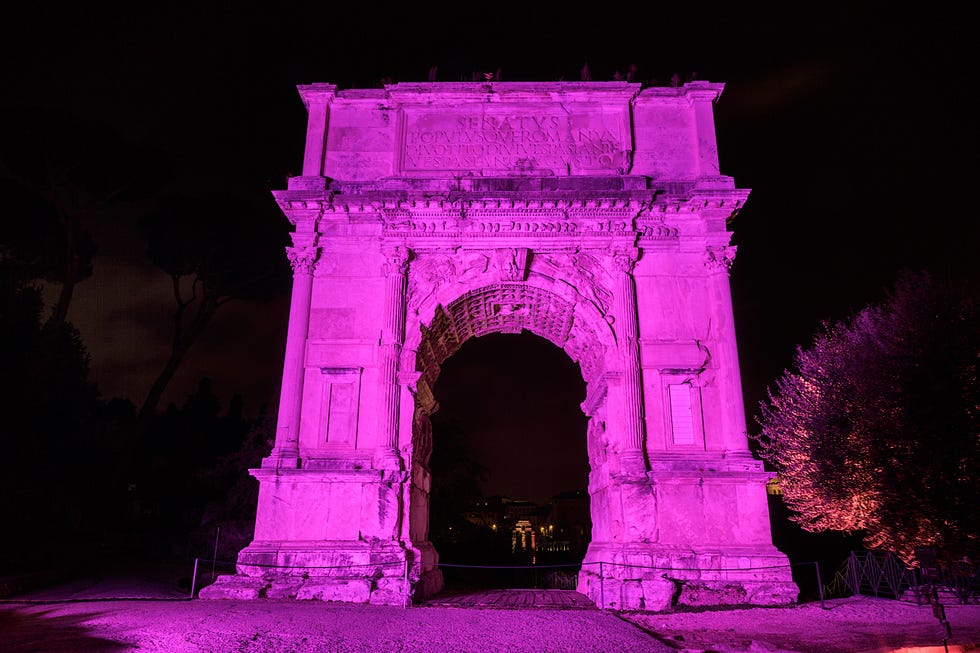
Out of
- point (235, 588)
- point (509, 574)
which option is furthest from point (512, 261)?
point (509, 574)

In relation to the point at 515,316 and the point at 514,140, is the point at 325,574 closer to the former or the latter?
the point at 515,316

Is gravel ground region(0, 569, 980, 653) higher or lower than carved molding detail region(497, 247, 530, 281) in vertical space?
lower

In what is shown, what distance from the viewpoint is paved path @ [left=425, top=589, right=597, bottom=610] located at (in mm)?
10438

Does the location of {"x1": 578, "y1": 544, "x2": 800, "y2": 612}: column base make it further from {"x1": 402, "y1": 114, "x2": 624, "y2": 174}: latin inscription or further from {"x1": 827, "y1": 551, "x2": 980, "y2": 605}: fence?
{"x1": 402, "y1": 114, "x2": 624, "y2": 174}: latin inscription

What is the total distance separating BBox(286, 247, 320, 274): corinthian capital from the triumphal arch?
0.05m

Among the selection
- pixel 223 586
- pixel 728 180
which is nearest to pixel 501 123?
pixel 728 180

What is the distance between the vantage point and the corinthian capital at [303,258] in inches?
500

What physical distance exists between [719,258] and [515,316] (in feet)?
15.2

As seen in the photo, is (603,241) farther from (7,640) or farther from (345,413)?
(7,640)

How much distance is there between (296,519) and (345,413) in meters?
1.98

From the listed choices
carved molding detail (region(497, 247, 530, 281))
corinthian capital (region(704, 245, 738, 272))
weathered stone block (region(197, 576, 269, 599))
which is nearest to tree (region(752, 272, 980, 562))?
corinthian capital (region(704, 245, 738, 272))

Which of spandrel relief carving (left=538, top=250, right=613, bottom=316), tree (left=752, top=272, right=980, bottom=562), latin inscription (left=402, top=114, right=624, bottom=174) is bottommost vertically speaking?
tree (left=752, top=272, right=980, bottom=562)

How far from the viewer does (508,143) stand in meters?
13.8

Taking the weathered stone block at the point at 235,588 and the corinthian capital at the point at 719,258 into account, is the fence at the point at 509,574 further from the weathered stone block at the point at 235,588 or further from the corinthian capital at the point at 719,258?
the corinthian capital at the point at 719,258
